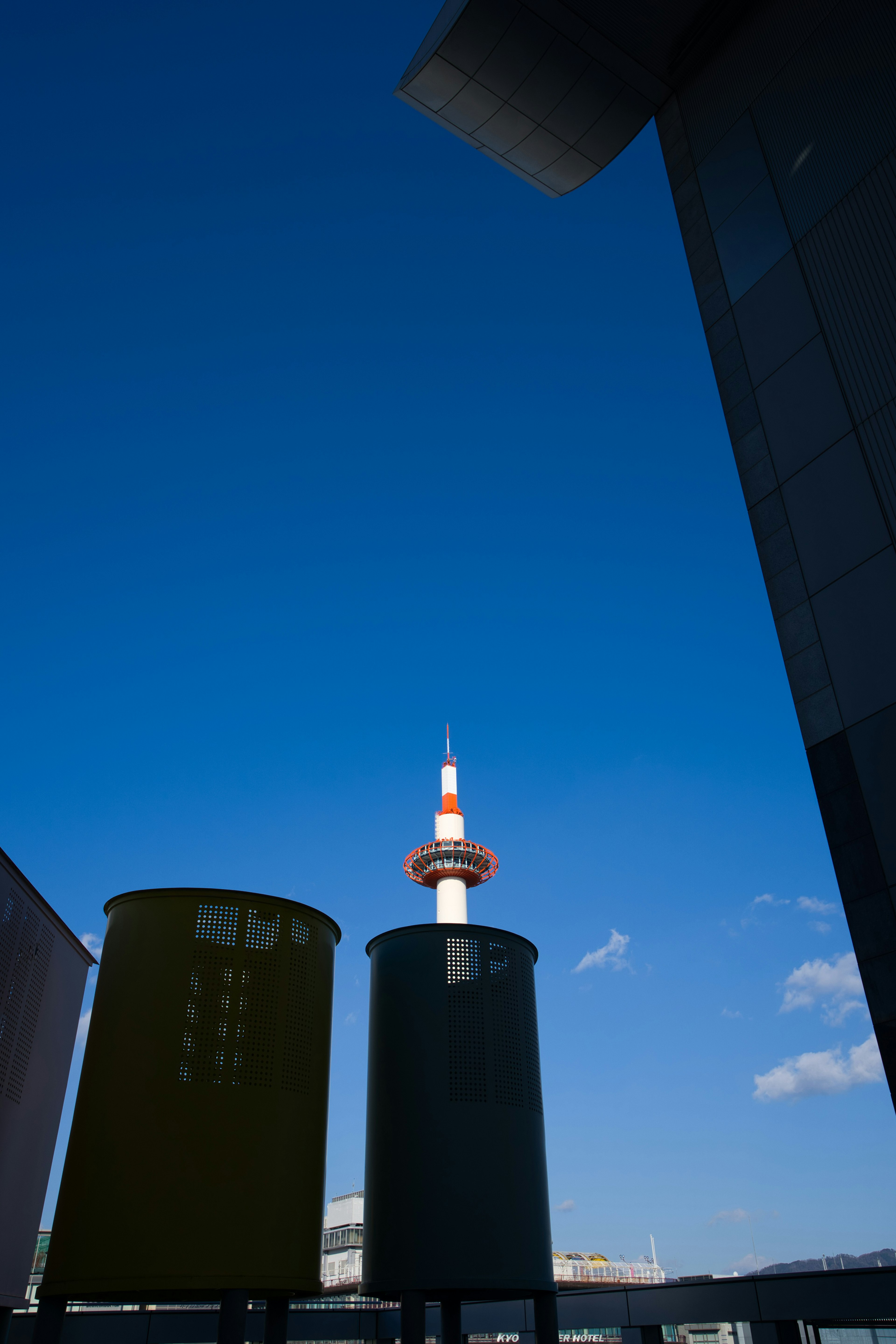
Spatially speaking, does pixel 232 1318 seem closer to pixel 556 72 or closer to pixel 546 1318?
pixel 546 1318

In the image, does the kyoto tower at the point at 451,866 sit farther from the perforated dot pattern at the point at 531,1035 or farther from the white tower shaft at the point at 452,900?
the perforated dot pattern at the point at 531,1035

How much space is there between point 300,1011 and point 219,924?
6.86 feet

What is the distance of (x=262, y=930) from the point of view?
15078 millimetres

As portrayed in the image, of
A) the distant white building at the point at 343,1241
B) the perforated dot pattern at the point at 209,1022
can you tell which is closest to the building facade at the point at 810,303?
the perforated dot pattern at the point at 209,1022

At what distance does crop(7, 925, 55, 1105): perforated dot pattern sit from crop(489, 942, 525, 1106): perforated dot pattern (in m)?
8.44

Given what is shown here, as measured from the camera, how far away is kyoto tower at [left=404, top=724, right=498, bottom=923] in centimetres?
5022

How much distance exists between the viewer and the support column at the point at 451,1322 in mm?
18375

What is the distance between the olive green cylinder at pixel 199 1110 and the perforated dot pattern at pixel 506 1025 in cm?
348

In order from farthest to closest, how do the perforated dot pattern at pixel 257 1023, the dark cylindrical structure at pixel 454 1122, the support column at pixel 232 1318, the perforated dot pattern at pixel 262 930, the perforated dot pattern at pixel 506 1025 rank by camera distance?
the perforated dot pattern at pixel 506 1025, the dark cylindrical structure at pixel 454 1122, the perforated dot pattern at pixel 262 930, the perforated dot pattern at pixel 257 1023, the support column at pixel 232 1318

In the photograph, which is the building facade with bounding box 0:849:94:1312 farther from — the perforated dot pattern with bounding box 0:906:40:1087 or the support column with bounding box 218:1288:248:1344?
the support column with bounding box 218:1288:248:1344

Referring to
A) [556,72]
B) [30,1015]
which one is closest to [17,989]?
[30,1015]

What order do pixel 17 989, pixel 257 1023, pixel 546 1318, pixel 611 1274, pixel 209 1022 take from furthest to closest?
1. pixel 611 1274
2. pixel 546 1318
3. pixel 17 989
4. pixel 257 1023
5. pixel 209 1022

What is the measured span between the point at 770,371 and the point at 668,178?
6.89 m

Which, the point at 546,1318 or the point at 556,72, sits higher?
the point at 556,72
